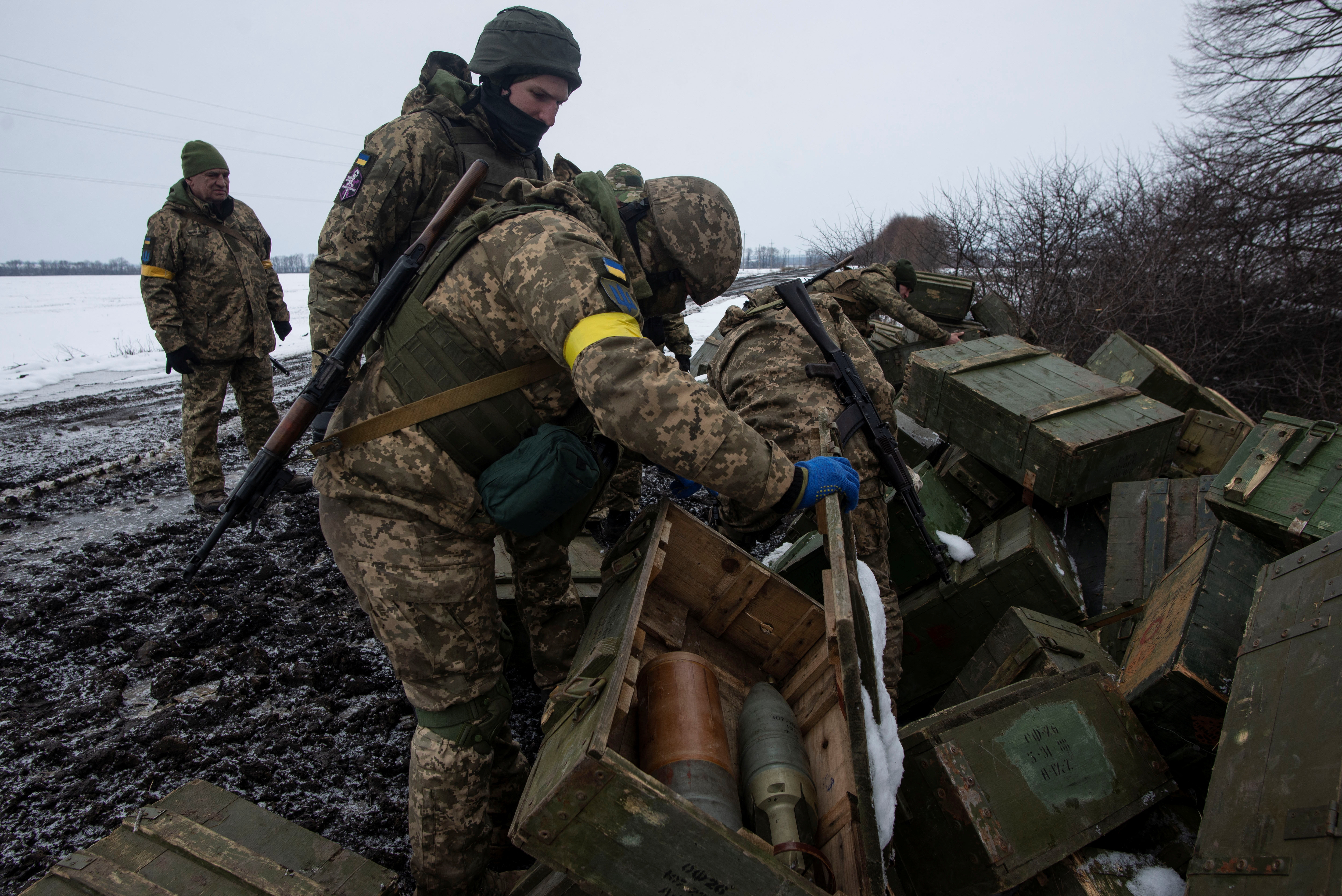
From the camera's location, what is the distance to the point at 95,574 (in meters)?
3.72

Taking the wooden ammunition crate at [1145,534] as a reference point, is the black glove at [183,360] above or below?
below

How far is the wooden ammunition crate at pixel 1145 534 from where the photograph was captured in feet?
9.78

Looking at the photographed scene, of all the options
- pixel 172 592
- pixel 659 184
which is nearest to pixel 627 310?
pixel 659 184

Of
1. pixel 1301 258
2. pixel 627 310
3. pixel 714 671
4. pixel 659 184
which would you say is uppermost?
pixel 1301 258

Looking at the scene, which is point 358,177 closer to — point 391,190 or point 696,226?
point 391,190

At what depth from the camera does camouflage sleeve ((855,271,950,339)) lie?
20.6ft

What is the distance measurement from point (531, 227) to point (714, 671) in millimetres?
1384

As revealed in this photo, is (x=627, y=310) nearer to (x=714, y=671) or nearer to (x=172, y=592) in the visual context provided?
(x=714, y=671)

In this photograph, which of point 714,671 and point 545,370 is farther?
point 714,671

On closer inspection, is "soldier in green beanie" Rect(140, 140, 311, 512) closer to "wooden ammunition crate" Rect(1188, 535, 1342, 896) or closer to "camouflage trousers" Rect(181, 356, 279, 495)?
"camouflage trousers" Rect(181, 356, 279, 495)

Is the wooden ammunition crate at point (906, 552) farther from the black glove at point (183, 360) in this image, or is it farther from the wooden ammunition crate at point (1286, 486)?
the black glove at point (183, 360)

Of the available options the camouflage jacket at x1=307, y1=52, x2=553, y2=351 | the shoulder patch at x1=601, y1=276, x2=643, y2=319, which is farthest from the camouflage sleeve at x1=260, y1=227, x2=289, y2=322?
the shoulder patch at x1=601, y1=276, x2=643, y2=319

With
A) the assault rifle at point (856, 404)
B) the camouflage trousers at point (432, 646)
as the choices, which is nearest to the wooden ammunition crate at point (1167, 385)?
the assault rifle at point (856, 404)

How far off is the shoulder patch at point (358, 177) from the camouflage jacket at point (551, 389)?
5.40 feet
